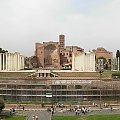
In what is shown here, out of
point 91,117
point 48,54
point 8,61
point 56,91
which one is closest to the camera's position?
point 91,117

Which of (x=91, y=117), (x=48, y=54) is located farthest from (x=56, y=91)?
(x=48, y=54)

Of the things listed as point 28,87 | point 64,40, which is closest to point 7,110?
point 28,87

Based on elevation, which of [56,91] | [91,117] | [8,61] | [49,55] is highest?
[49,55]

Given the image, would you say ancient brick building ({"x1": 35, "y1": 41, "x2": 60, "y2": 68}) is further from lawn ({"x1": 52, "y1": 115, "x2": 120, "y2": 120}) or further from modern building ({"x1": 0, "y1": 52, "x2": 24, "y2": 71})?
lawn ({"x1": 52, "y1": 115, "x2": 120, "y2": 120})

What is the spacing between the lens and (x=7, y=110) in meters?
48.9

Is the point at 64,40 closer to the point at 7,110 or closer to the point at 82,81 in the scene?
the point at 82,81

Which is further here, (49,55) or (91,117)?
(49,55)

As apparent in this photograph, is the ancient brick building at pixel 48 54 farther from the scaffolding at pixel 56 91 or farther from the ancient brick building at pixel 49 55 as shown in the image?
the scaffolding at pixel 56 91

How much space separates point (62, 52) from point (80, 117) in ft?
281

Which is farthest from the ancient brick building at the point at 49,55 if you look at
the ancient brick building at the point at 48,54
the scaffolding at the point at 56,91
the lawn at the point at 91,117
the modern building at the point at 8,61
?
the lawn at the point at 91,117

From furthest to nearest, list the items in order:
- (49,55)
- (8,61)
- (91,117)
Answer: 1. (49,55)
2. (8,61)
3. (91,117)

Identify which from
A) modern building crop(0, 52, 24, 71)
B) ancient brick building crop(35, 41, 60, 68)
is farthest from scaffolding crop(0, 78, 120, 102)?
ancient brick building crop(35, 41, 60, 68)

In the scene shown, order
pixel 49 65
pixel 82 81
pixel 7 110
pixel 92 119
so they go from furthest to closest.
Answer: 1. pixel 49 65
2. pixel 82 81
3. pixel 7 110
4. pixel 92 119

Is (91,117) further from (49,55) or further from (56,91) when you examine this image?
(49,55)
